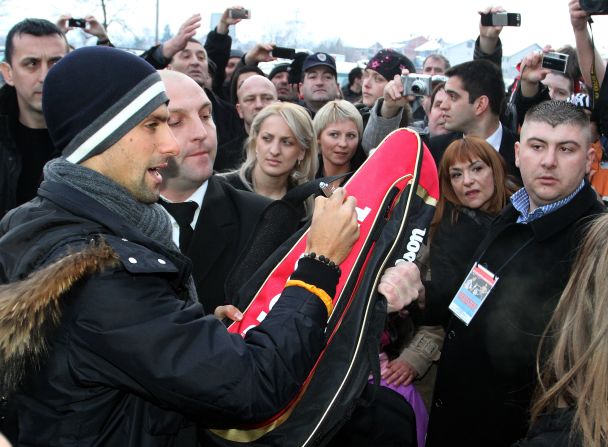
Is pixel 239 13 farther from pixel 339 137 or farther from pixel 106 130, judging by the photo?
pixel 106 130

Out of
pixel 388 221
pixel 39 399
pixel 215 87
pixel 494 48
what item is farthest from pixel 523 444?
pixel 215 87

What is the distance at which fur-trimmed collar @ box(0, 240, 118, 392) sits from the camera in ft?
4.63

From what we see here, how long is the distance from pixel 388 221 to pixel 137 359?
1.02 m

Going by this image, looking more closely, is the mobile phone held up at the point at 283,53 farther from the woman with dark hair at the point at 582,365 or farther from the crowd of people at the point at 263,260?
the woman with dark hair at the point at 582,365

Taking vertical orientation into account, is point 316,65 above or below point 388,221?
above

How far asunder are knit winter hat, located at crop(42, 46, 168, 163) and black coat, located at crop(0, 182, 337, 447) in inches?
6.2

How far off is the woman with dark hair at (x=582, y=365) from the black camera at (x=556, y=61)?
2.78m

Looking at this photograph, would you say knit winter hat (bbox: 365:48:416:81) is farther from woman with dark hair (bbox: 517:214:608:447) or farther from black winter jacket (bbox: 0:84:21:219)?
woman with dark hair (bbox: 517:214:608:447)

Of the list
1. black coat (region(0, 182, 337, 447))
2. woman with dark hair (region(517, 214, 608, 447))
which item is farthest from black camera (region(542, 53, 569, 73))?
black coat (region(0, 182, 337, 447))

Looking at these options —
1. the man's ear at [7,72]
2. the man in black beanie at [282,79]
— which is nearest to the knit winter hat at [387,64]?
the man in black beanie at [282,79]

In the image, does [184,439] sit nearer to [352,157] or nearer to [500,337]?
[500,337]

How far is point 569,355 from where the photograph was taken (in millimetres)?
1654

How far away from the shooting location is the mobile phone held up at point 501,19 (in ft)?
15.5

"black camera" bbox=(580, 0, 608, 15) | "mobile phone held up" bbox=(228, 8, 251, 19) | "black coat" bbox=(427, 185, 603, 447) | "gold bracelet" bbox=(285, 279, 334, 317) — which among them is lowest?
"black coat" bbox=(427, 185, 603, 447)
